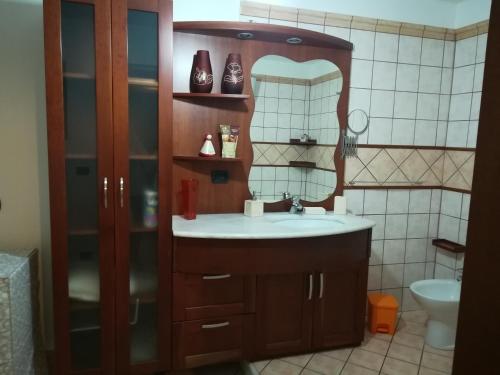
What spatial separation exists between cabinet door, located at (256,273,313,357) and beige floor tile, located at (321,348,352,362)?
0.63 feet

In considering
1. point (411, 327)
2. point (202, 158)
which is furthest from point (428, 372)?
point (202, 158)

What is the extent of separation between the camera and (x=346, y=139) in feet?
8.30

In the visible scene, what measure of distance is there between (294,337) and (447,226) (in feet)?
4.89

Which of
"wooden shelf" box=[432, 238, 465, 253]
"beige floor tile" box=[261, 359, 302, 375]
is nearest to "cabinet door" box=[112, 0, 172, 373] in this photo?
"beige floor tile" box=[261, 359, 302, 375]

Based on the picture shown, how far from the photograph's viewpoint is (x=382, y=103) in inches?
102

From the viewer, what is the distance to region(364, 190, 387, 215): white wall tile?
264 cm

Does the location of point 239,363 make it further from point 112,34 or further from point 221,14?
point 221,14

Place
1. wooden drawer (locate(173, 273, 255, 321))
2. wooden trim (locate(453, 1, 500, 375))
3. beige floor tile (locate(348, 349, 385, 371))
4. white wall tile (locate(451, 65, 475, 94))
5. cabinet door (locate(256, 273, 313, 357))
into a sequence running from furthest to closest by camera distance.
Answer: white wall tile (locate(451, 65, 475, 94)) → beige floor tile (locate(348, 349, 385, 371)) → cabinet door (locate(256, 273, 313, 357)) → wooden drawer (locate(173, 273, 255, 321)) → wooden trim (locate(453, 1, 500, 375))

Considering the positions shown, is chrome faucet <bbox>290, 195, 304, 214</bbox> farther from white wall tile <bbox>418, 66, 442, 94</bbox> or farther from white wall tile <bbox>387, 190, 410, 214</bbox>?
white wall tile <bbox>418, 66, 442, 94</bbox>

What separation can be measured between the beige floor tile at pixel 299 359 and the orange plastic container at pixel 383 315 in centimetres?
57

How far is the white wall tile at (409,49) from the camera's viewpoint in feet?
8.50

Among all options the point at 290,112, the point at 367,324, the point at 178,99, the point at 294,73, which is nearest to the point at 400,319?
the point at 367,324

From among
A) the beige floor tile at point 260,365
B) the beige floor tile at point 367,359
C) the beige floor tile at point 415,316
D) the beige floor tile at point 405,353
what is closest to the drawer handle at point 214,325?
the beige floor tile at point 260,365

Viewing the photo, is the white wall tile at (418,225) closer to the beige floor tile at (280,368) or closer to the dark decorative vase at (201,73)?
the beige floor tile at (280,368)
